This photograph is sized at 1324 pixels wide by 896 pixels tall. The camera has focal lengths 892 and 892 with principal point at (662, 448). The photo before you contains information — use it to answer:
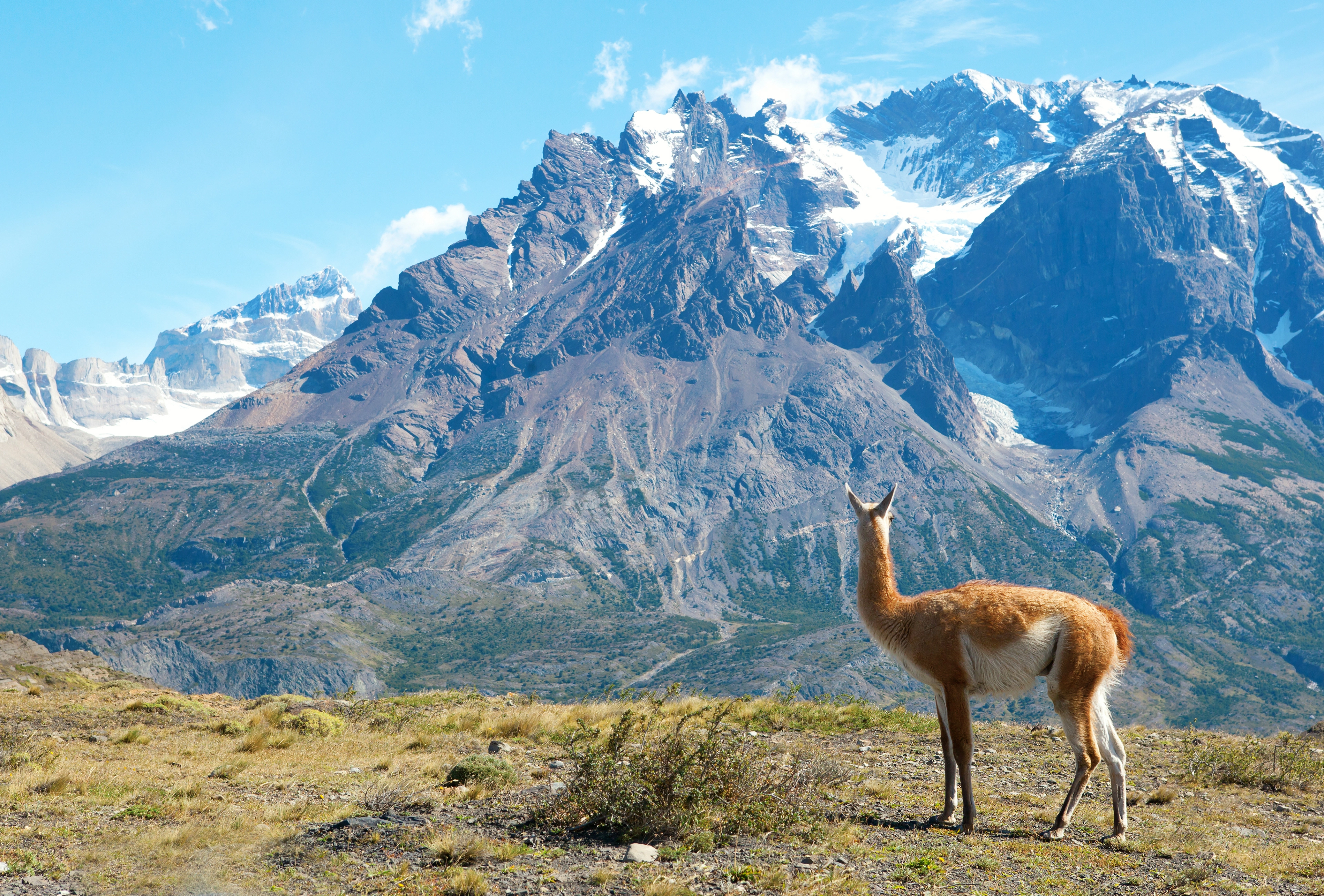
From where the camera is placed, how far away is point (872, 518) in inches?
570

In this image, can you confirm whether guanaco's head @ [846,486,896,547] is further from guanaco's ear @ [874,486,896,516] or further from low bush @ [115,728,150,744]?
low bush @ [115,728,150,744]

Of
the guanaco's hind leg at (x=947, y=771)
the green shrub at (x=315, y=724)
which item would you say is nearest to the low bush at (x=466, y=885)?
the guanaco's hind leg at (x=947, y=771)

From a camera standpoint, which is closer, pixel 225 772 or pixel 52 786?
pixel 52 786

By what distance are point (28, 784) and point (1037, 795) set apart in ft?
56.0

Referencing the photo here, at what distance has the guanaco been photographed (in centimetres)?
1309

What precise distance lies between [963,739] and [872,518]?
3566mm

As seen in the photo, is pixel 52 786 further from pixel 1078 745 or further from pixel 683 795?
pixel 1078 745

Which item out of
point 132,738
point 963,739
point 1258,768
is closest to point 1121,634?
point 963,739

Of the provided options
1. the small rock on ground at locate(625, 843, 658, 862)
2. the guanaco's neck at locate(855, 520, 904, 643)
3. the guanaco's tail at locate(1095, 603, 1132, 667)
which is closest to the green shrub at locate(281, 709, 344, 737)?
the small rock on ground at locate(625, 843, 658, 862)

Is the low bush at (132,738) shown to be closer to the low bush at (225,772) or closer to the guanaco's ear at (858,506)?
the low bush at (225,772)

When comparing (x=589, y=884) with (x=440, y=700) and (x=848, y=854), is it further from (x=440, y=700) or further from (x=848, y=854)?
(x=440, y=700)

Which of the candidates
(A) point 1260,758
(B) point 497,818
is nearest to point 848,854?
(B) point 497,818

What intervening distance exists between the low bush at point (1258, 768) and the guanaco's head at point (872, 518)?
970 cm

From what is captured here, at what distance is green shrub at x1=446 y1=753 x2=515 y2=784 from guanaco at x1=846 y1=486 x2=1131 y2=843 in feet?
23.1
